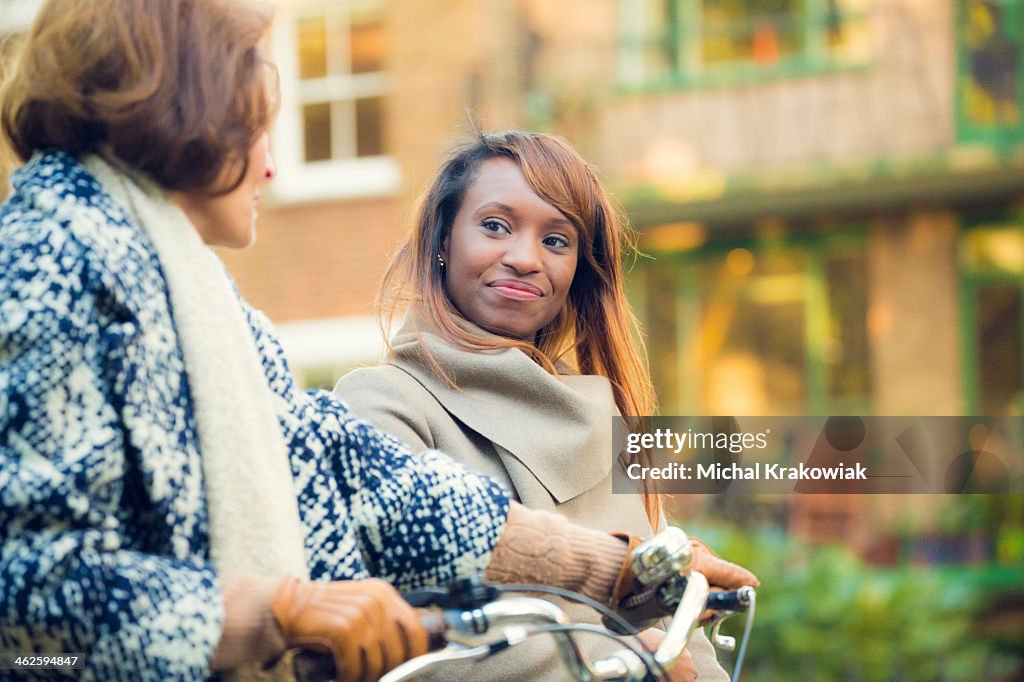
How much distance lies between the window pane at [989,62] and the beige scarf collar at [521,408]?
344 inches

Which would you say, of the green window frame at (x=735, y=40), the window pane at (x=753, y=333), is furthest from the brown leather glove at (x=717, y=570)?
the green window frame at (x=735, y=40)

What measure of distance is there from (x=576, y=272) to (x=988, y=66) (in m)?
8.69

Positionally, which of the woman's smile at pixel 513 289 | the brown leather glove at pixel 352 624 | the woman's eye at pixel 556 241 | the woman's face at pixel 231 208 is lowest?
the brown leather glove at pixel 352 624

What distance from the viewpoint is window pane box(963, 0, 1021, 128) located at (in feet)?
34.0

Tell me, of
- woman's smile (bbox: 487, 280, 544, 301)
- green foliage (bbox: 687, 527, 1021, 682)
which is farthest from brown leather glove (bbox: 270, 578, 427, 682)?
green foliage (bbox: 687, 527, 1021, 682)

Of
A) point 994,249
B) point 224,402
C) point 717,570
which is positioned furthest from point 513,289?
point 994,249

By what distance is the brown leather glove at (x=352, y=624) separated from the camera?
1.53 metres

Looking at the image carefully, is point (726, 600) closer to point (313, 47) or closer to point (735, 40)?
point (735, 40)

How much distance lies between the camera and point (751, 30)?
10938mm

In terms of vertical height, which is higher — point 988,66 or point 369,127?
point 988,66

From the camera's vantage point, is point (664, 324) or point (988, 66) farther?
point (664, 324)

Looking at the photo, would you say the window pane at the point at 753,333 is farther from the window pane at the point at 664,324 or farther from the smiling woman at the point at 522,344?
the smiling woman at the point at 522,344

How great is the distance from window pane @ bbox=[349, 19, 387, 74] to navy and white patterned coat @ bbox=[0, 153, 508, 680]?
985 cm

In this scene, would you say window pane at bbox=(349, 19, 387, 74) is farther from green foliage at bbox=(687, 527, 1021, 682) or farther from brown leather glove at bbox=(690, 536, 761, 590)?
brown leather glove at bbox=(690, 536, 761, 590)
